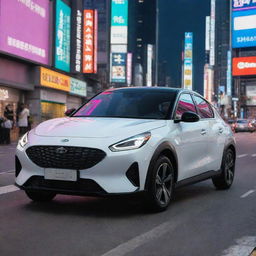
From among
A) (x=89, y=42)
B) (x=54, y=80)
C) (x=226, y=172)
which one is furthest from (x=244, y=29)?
(x=226, y=172)

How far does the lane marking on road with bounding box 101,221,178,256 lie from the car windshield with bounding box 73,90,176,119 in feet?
5.54

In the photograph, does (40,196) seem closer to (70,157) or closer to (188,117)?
(70,157)

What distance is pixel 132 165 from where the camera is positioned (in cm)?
535

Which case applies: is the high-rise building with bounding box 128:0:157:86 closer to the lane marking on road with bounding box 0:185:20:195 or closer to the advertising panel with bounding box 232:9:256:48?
the advertising panel with bounding box 232:9:256:48

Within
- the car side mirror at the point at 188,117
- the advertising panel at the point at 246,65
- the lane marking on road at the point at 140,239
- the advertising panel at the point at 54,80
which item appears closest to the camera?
→ the lane marking on road at the point at 140,239

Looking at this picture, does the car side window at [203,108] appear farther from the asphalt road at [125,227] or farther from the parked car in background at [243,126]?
the parked car in background at [243,126]

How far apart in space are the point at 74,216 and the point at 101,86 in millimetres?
56514

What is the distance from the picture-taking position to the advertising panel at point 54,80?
109 ft

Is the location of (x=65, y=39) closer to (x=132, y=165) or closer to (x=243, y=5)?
(x=132, y=165)

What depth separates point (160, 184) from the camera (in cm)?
583

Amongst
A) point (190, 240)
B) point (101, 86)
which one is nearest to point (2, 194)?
point (190, 240)

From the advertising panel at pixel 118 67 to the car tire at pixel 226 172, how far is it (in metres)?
65.2

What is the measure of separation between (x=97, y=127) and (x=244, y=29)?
85.3m

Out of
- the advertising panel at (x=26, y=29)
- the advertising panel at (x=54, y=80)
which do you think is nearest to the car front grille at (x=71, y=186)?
the advertising panel at (x=26, y=29)
